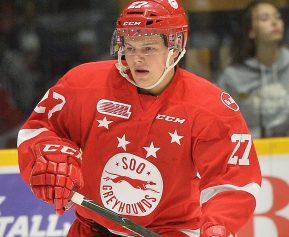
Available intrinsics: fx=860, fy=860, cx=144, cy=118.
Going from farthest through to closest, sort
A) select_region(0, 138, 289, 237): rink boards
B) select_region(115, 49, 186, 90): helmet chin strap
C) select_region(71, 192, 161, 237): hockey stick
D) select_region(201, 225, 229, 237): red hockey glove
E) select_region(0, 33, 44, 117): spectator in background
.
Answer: select_region(0, 33, 44, 117): spectator in background < select_region(0, 138, 289, 237): rink boards < select_region(115, 49, 186, 90): helmet chin strap < select_region(71, 192, 161, 237): hockey stick < select_region(201, 225, 229, 237): red hockey glove

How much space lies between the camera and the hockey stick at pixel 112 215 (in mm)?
2496

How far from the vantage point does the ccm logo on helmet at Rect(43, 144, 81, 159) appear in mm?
2521

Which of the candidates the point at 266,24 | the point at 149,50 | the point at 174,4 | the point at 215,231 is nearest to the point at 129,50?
the point at 149,50

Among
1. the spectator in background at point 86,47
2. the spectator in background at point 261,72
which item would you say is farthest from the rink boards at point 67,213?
the spectator in background at point 86,47

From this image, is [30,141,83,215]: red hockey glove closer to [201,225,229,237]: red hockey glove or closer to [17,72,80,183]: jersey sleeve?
[17,72,80,183]: jersey sleeve

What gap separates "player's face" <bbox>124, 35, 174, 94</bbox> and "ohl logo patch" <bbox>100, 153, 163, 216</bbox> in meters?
0.25

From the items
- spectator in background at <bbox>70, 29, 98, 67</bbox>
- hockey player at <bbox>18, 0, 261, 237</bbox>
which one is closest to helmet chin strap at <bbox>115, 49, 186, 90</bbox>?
hockey player at <bbox>18, 0, 261, 237</bbox>

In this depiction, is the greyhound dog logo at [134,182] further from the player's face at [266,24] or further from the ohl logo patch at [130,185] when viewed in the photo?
the player's face at [266,24]

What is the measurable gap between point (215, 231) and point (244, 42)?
1808 mm

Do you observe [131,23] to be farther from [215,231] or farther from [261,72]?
[261,72]

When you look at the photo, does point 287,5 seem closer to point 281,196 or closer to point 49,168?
point 281,196

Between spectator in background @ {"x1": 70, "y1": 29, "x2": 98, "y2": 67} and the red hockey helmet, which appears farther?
spectator in background @ {"x1": 70, "y1": 29, "x2": 98, "y2": 67}

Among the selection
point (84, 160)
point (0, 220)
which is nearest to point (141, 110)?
point (84, 160)

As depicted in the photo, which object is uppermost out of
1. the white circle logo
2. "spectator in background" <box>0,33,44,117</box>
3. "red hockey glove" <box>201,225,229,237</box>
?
the white circle logo
